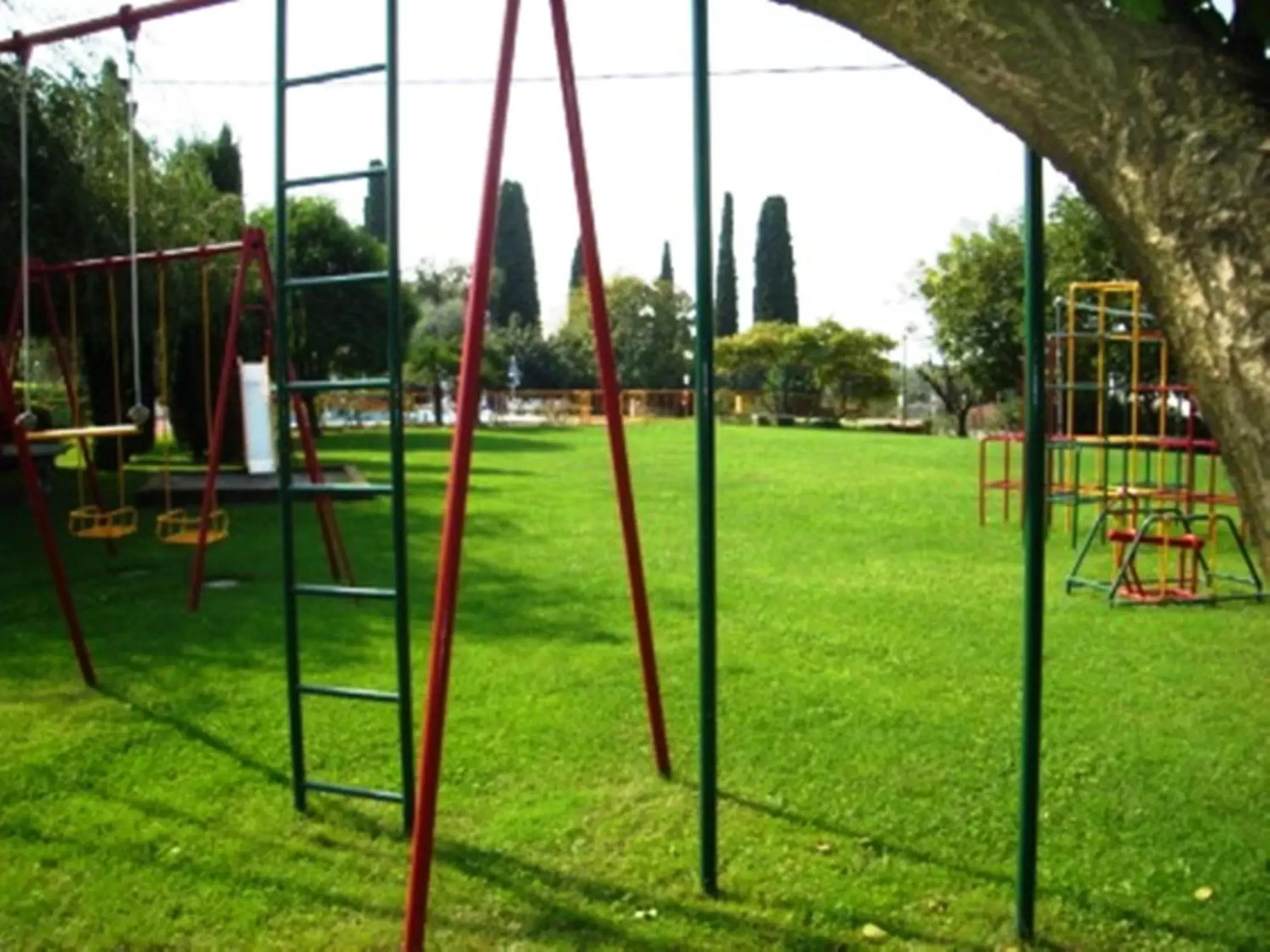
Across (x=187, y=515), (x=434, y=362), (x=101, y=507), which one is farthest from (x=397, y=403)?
(x=434, y=362)

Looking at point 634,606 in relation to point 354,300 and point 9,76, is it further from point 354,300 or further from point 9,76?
point 354,300

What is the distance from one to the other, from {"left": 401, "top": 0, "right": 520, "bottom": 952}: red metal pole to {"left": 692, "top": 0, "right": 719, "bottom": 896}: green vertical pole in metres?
0.52

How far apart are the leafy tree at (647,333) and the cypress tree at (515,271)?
174 inches

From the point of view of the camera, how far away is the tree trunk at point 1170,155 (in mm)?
1591

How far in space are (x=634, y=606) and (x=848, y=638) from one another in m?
2.97

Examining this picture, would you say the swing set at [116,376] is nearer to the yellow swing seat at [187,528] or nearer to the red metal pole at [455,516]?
the yellow swing seat at [187,528]

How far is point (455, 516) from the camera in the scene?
3354mm

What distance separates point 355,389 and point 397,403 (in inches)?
16.6

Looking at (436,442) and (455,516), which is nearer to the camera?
(455,516)

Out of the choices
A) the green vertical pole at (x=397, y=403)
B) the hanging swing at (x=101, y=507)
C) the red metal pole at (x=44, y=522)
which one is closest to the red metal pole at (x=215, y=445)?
the hanging swing at (x=101, y=507)

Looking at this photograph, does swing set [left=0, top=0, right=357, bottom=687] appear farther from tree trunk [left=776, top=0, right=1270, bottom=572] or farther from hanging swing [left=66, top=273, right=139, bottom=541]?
tree trunk [left=776, top=0, right=1270, bottom=572]

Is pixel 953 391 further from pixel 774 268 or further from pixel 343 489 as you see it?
pixel 343 489

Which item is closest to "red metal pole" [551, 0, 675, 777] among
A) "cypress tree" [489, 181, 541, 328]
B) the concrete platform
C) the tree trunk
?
the tree trunk

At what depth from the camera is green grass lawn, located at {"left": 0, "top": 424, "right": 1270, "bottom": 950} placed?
11.6ft
